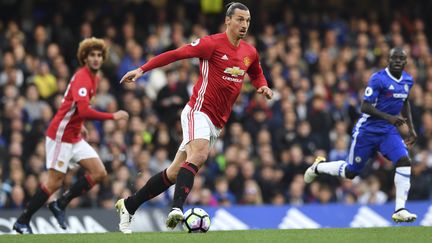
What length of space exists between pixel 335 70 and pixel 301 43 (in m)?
1.17

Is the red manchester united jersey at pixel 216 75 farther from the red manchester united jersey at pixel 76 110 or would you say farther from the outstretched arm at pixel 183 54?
the red manchester united jersey at pixel 76 110

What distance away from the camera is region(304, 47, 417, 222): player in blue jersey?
39.3ft

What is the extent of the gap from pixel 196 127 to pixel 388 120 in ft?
8.56

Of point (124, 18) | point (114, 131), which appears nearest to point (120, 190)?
point (114, 131)

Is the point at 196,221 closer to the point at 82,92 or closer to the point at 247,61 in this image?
the point at 247,61

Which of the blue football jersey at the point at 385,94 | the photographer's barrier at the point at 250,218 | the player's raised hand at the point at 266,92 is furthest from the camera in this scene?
the photographer's barrier at the point at 250,218

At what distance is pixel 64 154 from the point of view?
12.7 m

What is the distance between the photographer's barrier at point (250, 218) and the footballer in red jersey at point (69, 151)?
172 centimetres

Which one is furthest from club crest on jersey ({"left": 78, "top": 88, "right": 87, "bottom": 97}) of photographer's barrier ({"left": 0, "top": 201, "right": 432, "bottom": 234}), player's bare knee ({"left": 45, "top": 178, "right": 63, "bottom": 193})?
photographer's barrier ({"left": 0, "top": 201, "right": 432, "bottom": 234})

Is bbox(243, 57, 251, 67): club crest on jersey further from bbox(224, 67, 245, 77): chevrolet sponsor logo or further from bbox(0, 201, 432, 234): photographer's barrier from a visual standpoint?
bbox(0, 201, 432, 234): photographer's barrier

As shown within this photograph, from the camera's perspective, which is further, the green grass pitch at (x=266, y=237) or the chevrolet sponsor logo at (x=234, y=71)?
the chevrolet sponsor logo at (x=234, y=71)

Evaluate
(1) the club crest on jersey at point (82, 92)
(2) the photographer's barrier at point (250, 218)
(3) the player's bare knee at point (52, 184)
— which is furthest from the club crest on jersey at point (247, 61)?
(2) the photographer's barrier at point (250, 218)

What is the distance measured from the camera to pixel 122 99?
17.6m

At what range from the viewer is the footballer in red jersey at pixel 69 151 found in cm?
1255
